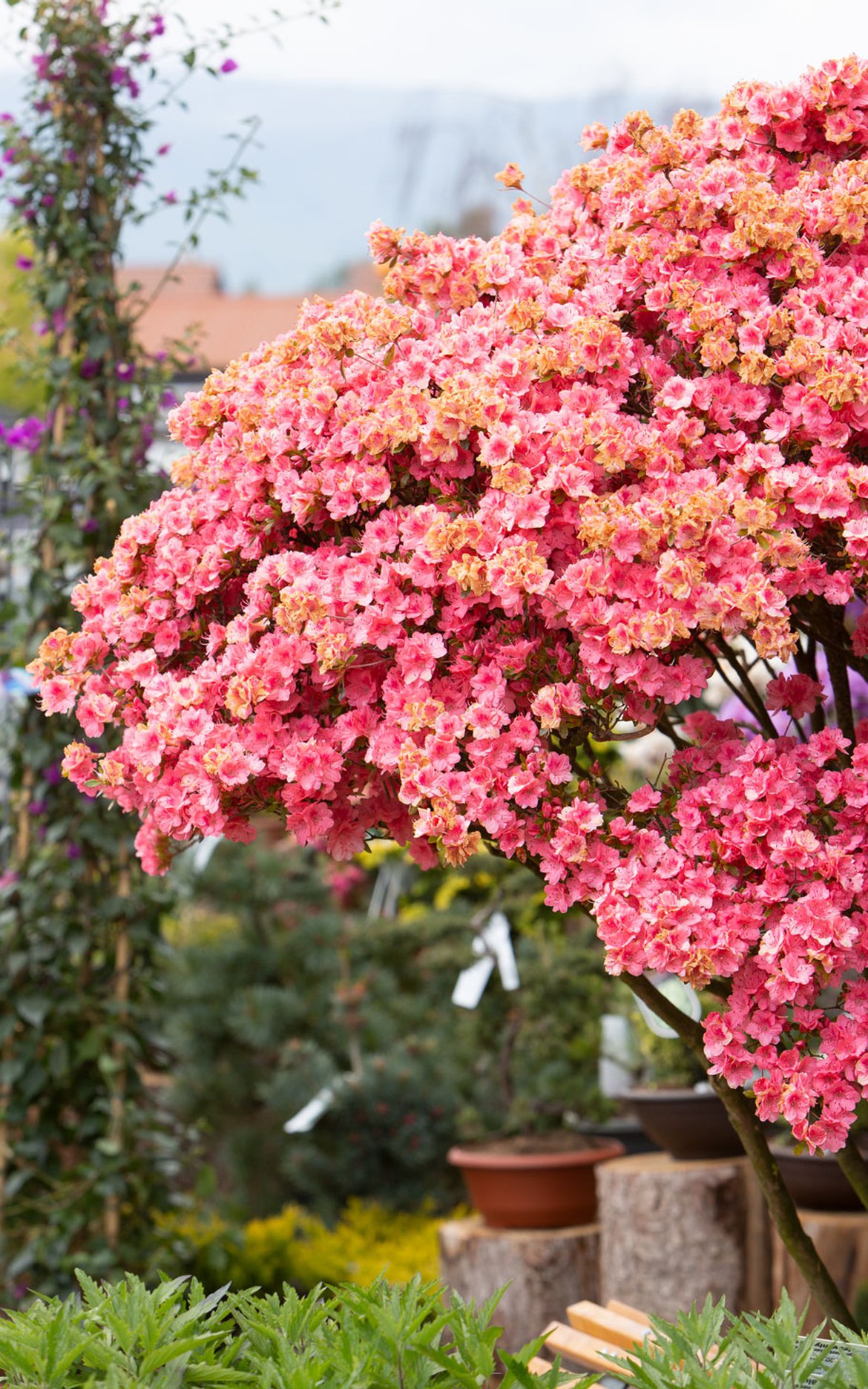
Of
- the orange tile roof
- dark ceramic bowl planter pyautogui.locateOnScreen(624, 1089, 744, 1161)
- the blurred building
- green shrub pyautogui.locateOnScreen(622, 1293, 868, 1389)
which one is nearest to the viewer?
green shrub pyautogui.locateOnScreen(622, 1293, 868, 1389)

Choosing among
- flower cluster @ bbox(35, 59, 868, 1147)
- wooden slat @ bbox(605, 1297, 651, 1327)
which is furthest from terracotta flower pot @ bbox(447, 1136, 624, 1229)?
flower cluster @ bbox(35, 59, 868, 1147)

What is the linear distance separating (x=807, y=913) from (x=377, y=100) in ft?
86.5

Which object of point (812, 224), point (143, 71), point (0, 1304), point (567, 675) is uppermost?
point (143, 71)

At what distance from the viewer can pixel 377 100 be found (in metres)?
25.6

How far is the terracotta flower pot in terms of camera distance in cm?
365

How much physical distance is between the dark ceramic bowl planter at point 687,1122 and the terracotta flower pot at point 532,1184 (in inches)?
9.3

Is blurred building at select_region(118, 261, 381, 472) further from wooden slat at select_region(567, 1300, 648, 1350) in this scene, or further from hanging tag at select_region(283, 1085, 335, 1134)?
wooden slat at select_region(567, 1300, 648, 1350)

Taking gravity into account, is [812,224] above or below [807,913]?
above

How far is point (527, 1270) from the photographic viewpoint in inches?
144

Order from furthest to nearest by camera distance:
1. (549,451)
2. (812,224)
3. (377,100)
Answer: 1. (377,100)
2. (812,224)
3. (549,451)

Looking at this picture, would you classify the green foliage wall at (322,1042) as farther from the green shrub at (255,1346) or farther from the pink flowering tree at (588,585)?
the green shrub at (255,1346)

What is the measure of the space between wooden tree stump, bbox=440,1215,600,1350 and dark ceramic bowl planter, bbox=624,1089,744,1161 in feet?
1.25

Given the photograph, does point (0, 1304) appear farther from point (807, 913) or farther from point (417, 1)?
point (417, 1)

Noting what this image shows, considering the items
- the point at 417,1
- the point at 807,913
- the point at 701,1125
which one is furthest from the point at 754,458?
the point at 417,1
